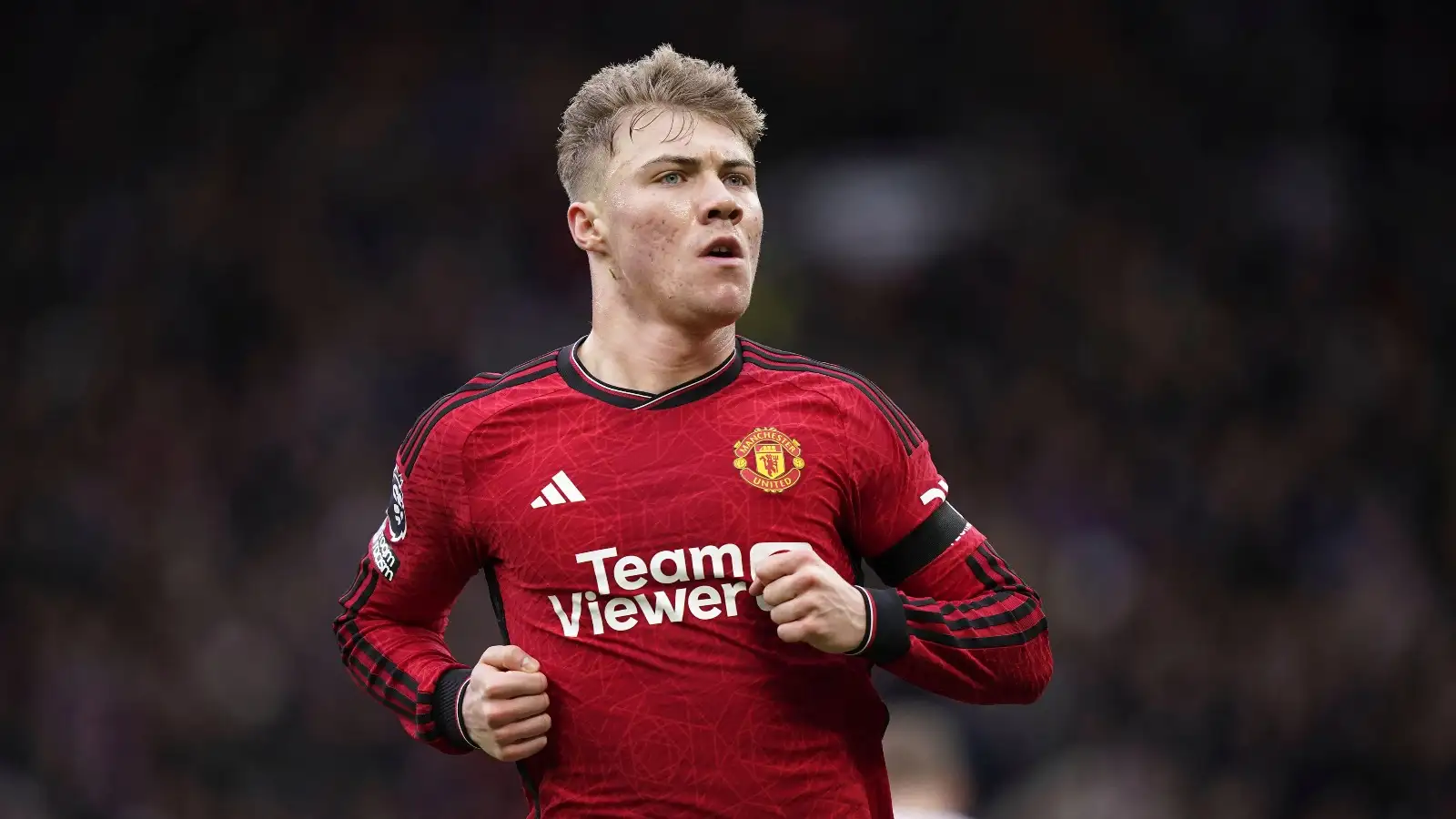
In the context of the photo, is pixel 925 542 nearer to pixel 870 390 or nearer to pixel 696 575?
pixel 870 390

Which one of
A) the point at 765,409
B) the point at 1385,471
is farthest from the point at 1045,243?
the point at 765,409

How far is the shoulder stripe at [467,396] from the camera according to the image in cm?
282

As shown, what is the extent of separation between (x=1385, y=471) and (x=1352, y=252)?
1.16 m

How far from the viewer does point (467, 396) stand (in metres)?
2.84

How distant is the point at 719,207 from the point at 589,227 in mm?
299

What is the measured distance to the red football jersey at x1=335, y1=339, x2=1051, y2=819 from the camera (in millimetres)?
2527

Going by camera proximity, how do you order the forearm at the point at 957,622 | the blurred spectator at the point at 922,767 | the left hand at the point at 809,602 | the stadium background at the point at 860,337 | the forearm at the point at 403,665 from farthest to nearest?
1. the stadium background at the point at 860,337
2. the blurred spectator at the point at 922,767
3. the forearm at the point at 403,665
4. the forearm at the point at 957,622
5. the left hand at the point at 809,602

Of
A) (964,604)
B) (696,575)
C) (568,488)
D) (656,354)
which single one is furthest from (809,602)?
(656,354)

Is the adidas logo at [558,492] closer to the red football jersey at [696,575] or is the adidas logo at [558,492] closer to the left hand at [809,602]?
the red football jersey at [696,575]

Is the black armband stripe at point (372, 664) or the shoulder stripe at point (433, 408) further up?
the shoulder stripe at point (433, 408)

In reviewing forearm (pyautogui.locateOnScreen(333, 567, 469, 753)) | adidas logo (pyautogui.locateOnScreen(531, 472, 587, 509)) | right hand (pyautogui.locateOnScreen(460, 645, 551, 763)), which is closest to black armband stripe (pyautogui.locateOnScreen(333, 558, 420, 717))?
forearm (pyautogui.locateOnScreen(333, 567, 469, 753))

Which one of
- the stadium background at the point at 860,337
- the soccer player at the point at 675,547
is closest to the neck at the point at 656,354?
the soccer player at the point at 675,547

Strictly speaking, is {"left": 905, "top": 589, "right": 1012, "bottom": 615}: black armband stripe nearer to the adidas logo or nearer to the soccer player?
the soccer player

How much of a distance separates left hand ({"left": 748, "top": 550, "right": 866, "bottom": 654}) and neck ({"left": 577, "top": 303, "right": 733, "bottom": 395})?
49 cm
